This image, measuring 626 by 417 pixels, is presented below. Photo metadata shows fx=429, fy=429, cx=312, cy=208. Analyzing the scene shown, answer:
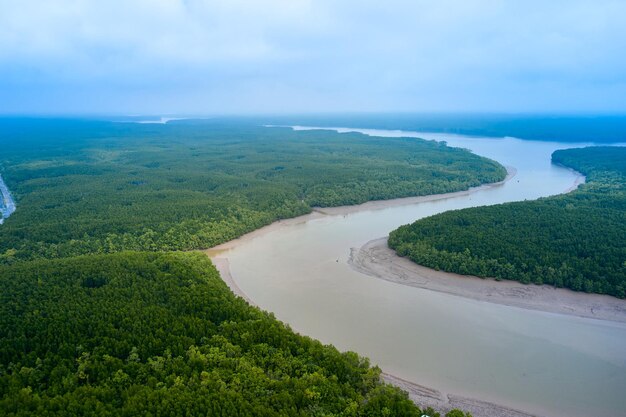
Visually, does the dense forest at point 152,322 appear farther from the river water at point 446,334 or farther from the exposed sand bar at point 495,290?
the exposed sand bar at point 495,290

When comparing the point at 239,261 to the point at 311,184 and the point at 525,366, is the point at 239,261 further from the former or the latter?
the point at 311,184

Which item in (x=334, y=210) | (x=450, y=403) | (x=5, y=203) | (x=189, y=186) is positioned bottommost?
(x=5, y=203)

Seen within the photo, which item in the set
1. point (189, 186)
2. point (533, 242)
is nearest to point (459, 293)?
point (533, 242)

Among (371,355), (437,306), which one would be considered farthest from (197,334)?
(437,306)

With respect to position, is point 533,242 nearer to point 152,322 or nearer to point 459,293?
point 459,293

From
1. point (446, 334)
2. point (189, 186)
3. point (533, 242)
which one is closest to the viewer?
point (446, 334)

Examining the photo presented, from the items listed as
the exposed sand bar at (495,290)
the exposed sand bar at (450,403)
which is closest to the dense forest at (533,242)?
the exposed sand bar at (495,290)
